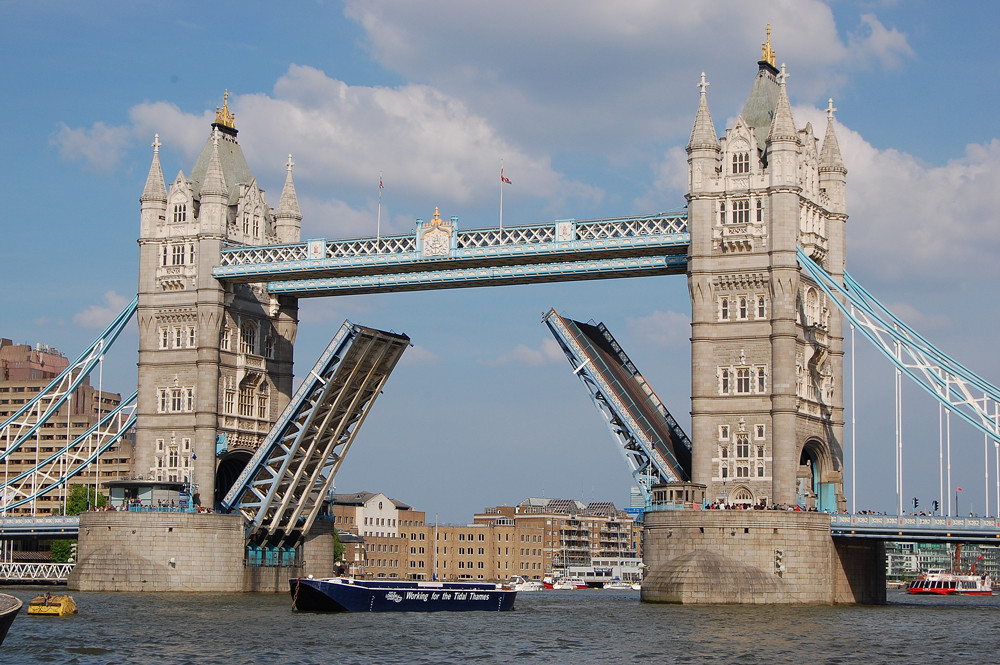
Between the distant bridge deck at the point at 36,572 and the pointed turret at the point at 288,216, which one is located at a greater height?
the pointed turret at the point at 288,216

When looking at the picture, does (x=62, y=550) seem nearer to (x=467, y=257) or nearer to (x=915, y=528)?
(x=467, y=257)

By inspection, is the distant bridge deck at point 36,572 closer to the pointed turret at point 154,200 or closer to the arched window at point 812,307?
the pointed turret at point 154,200

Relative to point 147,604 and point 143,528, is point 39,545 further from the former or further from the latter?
point 147,604

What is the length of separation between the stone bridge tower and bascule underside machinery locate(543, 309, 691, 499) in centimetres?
193

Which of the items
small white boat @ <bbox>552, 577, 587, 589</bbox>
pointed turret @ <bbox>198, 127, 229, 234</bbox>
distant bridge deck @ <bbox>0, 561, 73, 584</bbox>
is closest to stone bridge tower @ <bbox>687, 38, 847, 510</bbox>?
pointed turret @ <bbox>198, 127, 229, 234</bbox>

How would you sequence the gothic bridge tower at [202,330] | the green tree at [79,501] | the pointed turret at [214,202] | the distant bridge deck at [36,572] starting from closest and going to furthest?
the gothic bridge tower at [202,330] → the pointed turret at [214,202] → the distant bridge deck at [36,572] → the green tree at [79,501]

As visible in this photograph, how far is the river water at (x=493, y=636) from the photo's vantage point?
158ft

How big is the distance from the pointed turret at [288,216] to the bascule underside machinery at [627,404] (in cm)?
2169

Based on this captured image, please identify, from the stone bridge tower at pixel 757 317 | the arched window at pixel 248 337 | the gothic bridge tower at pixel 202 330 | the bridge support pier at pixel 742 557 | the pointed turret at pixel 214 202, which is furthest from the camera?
the arched window at pixel 248 337

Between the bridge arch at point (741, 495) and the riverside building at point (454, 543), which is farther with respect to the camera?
the riverside building at point (454, 543)

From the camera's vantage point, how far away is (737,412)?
70875mm

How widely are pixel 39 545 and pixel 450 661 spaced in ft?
322

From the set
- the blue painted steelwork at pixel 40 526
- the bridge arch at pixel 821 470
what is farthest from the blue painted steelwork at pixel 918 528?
the blue painted steelwork at pixel 40 526

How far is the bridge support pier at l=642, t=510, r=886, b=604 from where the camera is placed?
2616 inches
